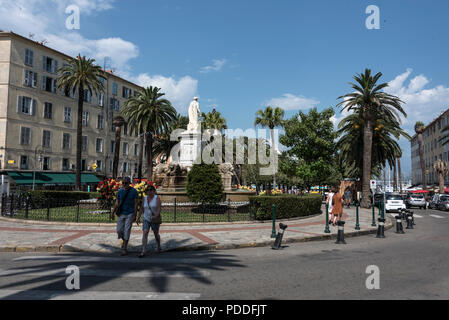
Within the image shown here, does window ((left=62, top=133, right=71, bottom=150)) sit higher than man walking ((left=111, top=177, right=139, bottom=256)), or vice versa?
window ((left=62, top=133, right=71, bottom=150))

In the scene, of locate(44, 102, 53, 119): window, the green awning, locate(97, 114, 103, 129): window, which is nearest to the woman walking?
the green awning

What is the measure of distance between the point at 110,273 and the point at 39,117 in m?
39.5

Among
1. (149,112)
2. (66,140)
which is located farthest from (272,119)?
(66,140)

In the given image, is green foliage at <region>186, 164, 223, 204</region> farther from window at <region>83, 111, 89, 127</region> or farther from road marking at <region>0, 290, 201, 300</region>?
window at <region>83, 111, 89, 127</region>

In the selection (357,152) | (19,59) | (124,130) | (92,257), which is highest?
(19,59)

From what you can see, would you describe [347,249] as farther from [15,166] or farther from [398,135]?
[15,166]

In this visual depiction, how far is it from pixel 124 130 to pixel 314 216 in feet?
145

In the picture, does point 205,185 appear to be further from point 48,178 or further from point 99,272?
point 48,178

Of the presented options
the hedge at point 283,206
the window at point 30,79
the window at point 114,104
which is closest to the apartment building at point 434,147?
the hedge at point 283,206

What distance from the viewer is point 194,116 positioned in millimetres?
25469

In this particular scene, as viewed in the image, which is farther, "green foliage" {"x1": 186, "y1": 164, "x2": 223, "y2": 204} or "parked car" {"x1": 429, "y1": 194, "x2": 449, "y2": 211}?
"parked car" {"x1": 429, "y1": 194, "x2": 449, "y2": 211}

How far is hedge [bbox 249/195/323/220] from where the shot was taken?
51.5 feet

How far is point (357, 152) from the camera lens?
35062mm

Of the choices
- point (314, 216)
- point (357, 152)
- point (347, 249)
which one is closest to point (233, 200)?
point (314, 216)
